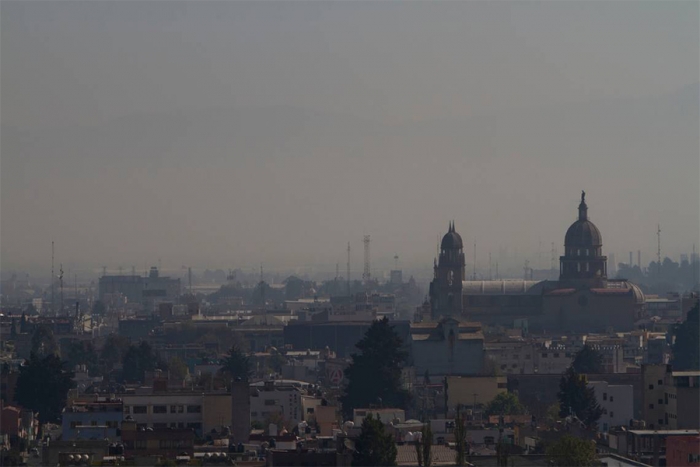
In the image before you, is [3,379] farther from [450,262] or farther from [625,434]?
[450,262]

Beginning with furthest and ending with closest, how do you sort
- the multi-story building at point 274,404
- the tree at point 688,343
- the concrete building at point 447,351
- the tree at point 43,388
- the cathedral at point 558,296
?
1. the cathedral at point 558,296
2. the concrete building at point 447,351
3. the tree at point 688,343
4. the tree at point 43,388
5. the multi-story building at point 274,404

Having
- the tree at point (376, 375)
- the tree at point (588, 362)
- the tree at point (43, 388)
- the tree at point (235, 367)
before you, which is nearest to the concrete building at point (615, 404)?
the tree at point (376, 375)

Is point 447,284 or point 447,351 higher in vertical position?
point 447,284

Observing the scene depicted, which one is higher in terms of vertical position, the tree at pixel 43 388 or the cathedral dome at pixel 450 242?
the cathedral dome at pixel 450 242

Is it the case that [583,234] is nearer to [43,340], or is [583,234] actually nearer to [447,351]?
[43,340]

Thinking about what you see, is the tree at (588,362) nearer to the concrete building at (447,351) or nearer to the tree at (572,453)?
the concrete building at (447,351)

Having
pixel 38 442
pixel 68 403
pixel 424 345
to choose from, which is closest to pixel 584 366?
pixel 424 345

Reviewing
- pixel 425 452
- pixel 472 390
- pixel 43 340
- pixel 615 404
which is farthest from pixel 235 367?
pixel 425 452
